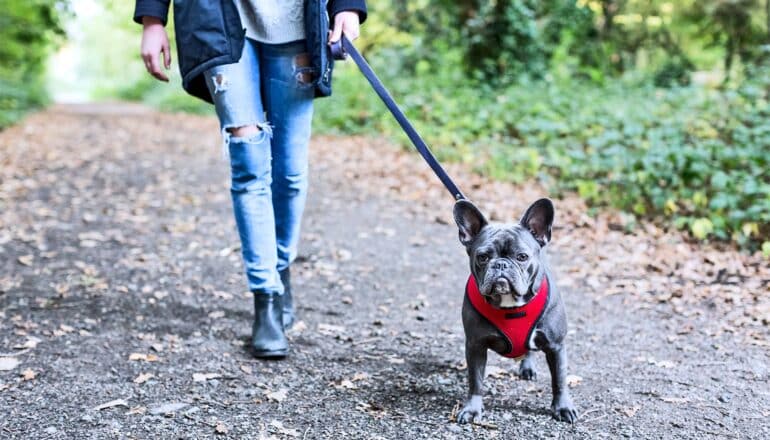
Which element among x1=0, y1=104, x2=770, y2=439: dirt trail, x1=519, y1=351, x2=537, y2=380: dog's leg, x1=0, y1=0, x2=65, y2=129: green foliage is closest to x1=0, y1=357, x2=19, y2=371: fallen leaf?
x1=0, y1=104, x2=770, y2=439: dirt trail

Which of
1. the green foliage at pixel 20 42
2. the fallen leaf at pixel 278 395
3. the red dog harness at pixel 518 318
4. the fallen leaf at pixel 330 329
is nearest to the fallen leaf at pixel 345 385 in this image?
the fallen leaf at pixel 278 395

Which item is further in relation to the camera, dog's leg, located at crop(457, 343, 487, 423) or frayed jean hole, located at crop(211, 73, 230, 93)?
frayed jean hole, located at crop(211, 73, 230, 93)

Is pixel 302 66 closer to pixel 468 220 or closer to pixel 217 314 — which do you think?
pixel 468 220

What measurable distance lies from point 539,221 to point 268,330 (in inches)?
55.2

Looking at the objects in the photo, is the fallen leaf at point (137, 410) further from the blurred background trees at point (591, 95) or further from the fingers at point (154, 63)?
the blurred background trees at point (591, 95)

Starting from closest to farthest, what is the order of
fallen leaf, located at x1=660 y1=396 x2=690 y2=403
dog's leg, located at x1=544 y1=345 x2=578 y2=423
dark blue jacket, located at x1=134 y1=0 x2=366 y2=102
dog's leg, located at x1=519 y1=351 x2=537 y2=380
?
dog's leg, located at x1=544 y1=345 x2=578 y2=423 → fallen leaf, located at x1=660 y1=396 x2=690 y2=403 → dark blue jacket, located at x1=134 y1=0 x2=366 y2=102 → dog's leg, located at x1=519 y1=351 x2=537 y2=380

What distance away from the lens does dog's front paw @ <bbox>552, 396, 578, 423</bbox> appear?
8.17 feet

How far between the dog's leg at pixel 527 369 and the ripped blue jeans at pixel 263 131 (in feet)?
3.81

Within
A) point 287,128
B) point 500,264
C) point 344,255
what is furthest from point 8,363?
point 344,255

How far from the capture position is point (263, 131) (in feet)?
9.95

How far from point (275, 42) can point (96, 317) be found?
1824mm

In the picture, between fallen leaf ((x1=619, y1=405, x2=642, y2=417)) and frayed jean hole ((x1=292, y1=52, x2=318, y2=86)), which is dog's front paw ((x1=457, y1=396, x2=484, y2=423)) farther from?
frayed jean hole ((x1=292, y1=52, x2=318, y2=86))

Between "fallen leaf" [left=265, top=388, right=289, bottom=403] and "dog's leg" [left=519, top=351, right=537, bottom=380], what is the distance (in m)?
0.99

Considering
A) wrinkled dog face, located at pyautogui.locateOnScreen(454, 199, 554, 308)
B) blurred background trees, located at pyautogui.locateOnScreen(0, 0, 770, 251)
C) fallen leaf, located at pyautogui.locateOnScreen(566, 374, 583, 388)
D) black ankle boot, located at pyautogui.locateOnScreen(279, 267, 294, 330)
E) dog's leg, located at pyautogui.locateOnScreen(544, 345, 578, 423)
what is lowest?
blurred background trees, located at pyautogui.locateOnScreen(0, 0, 770, 251)
